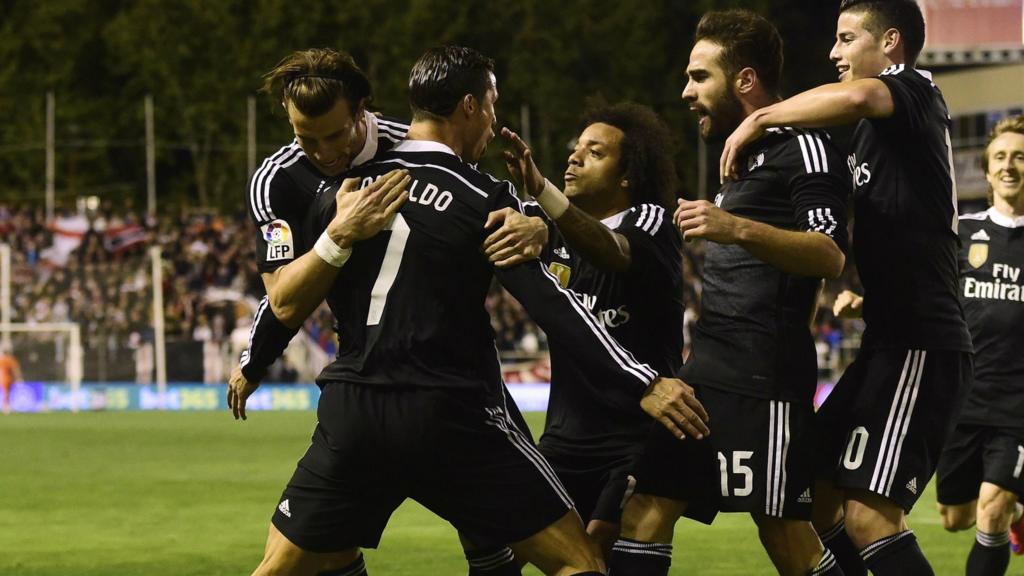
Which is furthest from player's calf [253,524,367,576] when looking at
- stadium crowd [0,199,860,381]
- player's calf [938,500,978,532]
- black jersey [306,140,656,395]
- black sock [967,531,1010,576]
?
stadium crowd [0,199,860,381]

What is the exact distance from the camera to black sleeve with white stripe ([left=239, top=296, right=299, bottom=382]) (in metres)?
6.05

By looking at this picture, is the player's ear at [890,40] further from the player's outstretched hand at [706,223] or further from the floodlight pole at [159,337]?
the floodlight pole at [159,337]

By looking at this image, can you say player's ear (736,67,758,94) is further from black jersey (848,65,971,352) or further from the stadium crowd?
the stadium crowd

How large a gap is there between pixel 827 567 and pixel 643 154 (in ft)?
6.20

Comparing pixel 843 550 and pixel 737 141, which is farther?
pixel 843 550

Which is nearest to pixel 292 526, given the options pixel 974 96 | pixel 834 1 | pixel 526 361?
pixel 526 361

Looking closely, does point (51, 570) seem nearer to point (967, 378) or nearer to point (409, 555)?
point (409, 555)

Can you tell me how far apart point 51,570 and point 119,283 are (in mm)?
21299

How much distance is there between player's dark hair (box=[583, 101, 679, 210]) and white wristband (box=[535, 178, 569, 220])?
0.85 m

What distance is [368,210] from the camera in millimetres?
5211

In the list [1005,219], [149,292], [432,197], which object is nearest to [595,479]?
[432,197]

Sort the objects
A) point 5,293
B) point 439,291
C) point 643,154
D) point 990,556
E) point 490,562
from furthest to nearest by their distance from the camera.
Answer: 1. point 5,293
2. point 990,556
3. point 643,154
4. point 490,562
5. point 439,291

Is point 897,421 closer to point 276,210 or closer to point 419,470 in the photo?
point 419,470

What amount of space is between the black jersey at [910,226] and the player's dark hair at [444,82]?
4.60 feet
